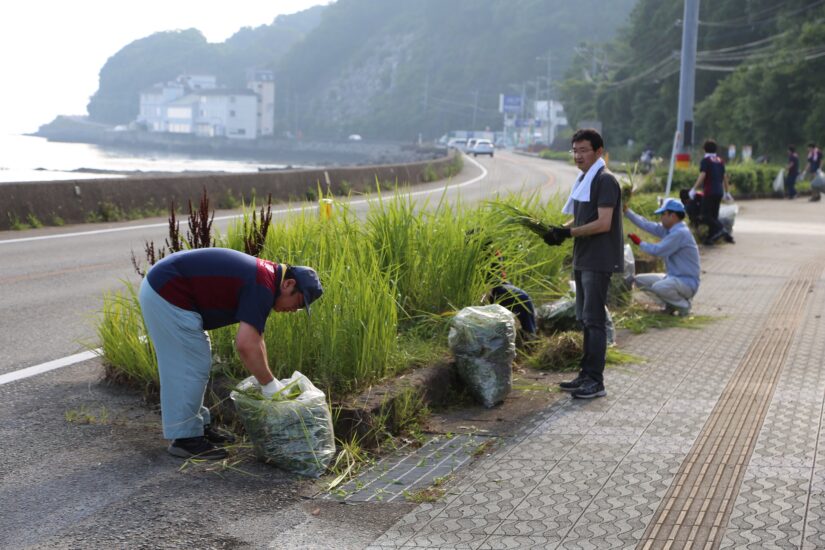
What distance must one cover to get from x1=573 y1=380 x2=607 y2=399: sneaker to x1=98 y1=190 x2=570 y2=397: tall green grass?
1.00 meters

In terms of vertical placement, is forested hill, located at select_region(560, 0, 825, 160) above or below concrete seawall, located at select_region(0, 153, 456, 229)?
above

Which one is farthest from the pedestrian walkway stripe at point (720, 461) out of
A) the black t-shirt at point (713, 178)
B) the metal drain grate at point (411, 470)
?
the black t-shirt at point (713, 178)

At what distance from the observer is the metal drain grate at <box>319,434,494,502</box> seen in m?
5.32

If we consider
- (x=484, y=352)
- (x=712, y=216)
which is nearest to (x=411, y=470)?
(x=484, y=352)

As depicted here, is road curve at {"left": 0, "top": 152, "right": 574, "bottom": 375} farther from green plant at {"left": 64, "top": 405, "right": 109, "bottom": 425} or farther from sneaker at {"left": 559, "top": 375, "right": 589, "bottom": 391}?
sneaker at {"left": 559, "top": 375, "right": 589, "bottom": 391}

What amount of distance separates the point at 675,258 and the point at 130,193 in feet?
41.0

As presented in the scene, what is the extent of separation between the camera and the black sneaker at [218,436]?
5965 millimetres

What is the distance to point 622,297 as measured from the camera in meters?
10.7

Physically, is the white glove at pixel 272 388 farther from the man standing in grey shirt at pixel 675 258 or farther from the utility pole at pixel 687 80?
the utility pole at pixel 687 80

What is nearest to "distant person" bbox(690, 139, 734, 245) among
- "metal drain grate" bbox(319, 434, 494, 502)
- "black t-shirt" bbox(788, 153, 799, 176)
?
"metal drain grate" bbox(319, 434, 494, 502)

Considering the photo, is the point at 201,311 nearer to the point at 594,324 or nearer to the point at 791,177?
the point at 594,324

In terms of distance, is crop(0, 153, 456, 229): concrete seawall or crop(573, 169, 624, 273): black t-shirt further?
crop(0, 153, 456, 229): concrete seawall

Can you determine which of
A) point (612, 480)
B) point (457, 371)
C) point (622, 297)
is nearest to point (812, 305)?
point (622, 297)

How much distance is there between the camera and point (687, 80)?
76.8 ft
